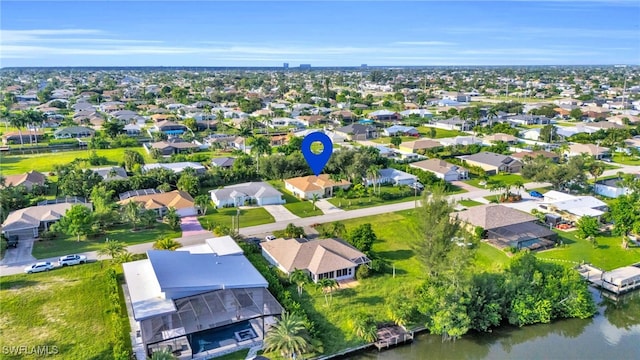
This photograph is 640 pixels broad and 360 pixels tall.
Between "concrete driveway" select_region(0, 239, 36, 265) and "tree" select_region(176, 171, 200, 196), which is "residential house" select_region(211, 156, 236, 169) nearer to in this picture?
"tree" select_region(176, 171, 200, 196)

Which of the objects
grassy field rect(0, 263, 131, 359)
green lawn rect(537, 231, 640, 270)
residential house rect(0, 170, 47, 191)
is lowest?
grassy field rect(0, 263, 131, 359)

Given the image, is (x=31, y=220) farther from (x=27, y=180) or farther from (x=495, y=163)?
(x=495, y=163)

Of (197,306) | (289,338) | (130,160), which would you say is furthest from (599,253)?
(130,160)

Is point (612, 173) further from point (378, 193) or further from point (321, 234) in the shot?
point (321, 234)

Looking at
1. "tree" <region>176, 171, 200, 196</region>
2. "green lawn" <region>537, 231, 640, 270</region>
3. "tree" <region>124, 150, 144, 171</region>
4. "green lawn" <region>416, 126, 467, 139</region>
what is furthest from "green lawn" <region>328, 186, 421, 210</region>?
"green lawn" <region>416, 126, 467, 139</region>

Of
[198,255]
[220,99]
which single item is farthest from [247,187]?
[220,99]

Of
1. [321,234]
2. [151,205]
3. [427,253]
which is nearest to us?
[427,253]

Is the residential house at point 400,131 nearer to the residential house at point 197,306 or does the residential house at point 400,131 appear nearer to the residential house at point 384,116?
the residential house at point 384,116
